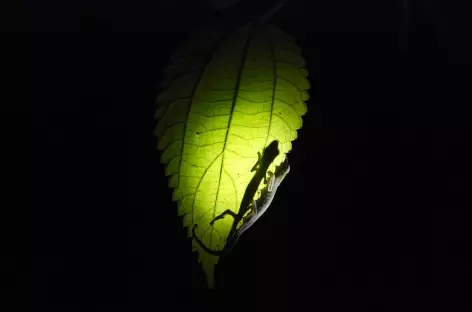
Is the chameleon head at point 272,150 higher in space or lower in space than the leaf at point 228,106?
lower

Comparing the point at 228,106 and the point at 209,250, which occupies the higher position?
the point at 228,106

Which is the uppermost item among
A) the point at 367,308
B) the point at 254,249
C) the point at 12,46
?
the point at 12,46

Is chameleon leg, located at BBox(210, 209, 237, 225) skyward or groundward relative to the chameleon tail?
skyward

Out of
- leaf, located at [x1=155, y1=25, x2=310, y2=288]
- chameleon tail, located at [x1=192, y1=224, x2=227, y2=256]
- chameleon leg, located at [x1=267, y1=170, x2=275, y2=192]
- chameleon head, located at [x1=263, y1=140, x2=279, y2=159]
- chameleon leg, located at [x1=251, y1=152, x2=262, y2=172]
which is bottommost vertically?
chameleon tail, located at [x1=192, y1=224, x2=227, y2=256]

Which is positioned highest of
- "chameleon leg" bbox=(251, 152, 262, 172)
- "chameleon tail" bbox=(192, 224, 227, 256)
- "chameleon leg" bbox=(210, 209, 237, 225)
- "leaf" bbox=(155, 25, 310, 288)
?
"leaf" bbox=(155, 25, 310, 288)

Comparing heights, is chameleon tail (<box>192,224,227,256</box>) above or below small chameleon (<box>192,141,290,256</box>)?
below

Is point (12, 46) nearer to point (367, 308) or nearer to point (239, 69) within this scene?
point (239, 69)

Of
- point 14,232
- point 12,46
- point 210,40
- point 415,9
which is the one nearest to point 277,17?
point 415,9

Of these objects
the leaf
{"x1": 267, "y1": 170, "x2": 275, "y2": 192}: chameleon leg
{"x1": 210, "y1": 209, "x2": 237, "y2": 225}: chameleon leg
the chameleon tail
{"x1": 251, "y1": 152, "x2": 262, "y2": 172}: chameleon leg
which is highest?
the leaf
